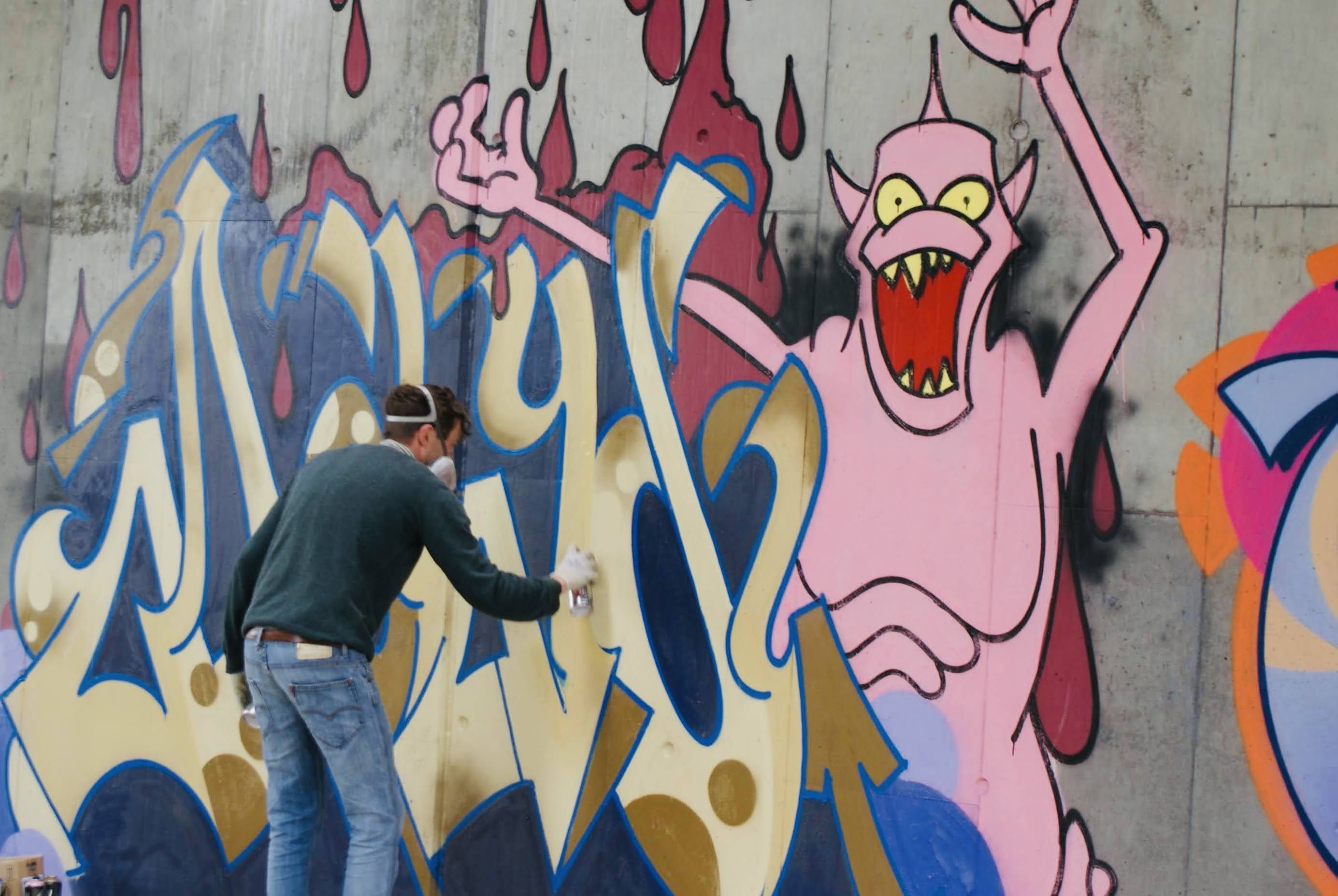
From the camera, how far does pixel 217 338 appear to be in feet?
14.9

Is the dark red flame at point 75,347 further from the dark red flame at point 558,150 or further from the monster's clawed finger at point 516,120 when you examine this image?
the dark red flame at point 558,150

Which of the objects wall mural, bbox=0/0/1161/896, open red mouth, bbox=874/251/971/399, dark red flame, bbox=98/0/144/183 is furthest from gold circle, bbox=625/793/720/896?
dark red flame, bbox=98/0/144/183

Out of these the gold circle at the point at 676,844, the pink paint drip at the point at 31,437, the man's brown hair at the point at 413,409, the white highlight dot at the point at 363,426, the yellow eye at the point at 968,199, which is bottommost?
the gold circle at the point at 676,844

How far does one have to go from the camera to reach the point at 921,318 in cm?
361

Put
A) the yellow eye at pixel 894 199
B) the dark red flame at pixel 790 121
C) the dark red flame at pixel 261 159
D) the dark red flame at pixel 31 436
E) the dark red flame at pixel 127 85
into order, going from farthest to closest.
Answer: the dark red flame at pixel 31 436 < the dark red flame at pixel 127 85 < the dark red flame at pixel 261 159 < the dark red flame at pixel 790 121 < the yellow eye at pixel 894 199

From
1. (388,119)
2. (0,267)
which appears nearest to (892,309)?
(388,119)

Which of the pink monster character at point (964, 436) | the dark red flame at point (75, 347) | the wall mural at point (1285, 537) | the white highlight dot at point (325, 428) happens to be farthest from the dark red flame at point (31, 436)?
the wall mural at point (1285, 537)

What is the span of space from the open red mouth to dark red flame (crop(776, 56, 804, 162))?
18.3 inches

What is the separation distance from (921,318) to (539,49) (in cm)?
155

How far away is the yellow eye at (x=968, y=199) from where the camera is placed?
3.56 meters

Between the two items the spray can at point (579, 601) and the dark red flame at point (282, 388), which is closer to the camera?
the spray can at point (579, 601)

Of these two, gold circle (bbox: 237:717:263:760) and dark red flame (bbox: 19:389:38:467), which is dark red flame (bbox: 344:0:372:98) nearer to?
dark red flame (bbox: 19:389:38:467)

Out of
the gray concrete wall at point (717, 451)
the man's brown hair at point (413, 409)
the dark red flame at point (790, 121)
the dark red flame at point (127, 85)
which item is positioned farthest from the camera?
the dark red flame at point (127, 85)

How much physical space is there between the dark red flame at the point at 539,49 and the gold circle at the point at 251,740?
239 cm
